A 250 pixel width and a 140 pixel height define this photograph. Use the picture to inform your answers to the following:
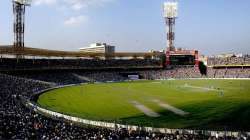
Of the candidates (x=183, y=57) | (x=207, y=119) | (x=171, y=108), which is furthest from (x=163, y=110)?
(x=183, y=57)

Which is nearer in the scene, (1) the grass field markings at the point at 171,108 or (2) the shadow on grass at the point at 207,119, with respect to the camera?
(2) the shadow on grass at the point at 207,119

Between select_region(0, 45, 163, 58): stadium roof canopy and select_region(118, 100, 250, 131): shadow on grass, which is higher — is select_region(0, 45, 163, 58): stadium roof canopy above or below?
above

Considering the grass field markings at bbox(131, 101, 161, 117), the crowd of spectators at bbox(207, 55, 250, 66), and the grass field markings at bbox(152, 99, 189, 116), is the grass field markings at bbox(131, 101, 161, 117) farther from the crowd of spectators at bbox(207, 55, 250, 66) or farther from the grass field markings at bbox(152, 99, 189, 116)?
the crowd of spectators at bbox(207, 55, 250, 66)

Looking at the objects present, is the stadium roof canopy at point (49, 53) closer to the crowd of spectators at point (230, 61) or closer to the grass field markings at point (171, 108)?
the crowd of spectators at point (230, 61)

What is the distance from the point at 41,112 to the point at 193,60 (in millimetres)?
86022

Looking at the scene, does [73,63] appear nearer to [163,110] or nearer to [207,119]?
[163,110]

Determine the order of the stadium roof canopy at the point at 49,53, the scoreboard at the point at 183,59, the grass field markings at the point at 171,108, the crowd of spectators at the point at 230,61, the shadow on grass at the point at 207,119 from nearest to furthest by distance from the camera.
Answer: the shadow on grass at the point at 207,119 → the grass field markings at the point at 171,108 → the stadium roof canopy at the point at 49,53 → the scoreboard at the point at 183,59 → the crowd of spectators at the point at 230,61

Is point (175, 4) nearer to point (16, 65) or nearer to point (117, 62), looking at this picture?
point (117, 62)

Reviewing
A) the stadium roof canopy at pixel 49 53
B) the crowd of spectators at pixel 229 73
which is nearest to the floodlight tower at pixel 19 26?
the stadium roof canopy at pixel 49 53

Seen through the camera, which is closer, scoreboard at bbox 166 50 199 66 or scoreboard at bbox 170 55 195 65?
scoreboard at bbox 166 50 199 66

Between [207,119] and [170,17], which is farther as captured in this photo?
[170,17]

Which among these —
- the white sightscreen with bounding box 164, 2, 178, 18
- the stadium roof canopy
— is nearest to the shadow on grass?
the stadium roof canopy

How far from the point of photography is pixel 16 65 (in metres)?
105

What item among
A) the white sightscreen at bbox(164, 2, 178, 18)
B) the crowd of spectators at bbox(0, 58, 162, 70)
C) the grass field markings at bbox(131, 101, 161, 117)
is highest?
the white sightscreen at bbox(164, 2, 178, 18)
